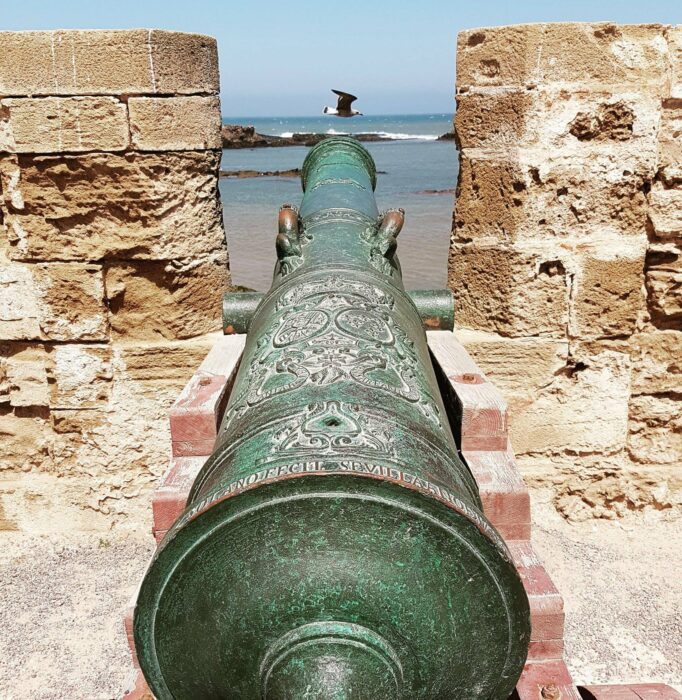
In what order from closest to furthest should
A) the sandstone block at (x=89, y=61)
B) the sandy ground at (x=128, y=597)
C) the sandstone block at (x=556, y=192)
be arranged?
the sandy ground at (x=128, y=597), the sandstone block at (x=89, y=61), the sandstone block at (x=556, y=192)

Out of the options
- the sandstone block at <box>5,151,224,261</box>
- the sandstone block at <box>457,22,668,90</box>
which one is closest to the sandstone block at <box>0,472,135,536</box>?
the sandstone block at <box>5,151,224,261</box>

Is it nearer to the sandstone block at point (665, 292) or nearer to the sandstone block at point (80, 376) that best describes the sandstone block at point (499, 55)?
the sandstone block at point (665, 292)

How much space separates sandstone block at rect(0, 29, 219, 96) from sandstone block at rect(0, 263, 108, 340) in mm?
848

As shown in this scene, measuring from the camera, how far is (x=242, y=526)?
1286 millimetres

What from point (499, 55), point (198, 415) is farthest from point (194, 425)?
point (499, 55)

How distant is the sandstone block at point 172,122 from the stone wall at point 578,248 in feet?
4.12

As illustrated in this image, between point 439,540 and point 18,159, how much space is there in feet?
10.1

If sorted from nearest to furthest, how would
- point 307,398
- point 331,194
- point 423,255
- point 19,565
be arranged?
point 307,398
point 331,194
point 19,565
point 423,255

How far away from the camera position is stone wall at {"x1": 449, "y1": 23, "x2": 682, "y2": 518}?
3.49m

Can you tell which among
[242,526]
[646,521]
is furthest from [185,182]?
[646,521]

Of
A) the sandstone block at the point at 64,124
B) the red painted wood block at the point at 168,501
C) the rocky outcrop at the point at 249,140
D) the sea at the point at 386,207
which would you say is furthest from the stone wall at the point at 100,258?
the rocky outcrop at the point at 249,140

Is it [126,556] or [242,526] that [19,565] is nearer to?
[126,556]

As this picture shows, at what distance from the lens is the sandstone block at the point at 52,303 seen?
3744mm

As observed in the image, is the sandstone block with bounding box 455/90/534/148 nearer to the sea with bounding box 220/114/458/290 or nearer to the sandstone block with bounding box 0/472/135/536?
the sandstone block with bounding box 0/472/135/536
